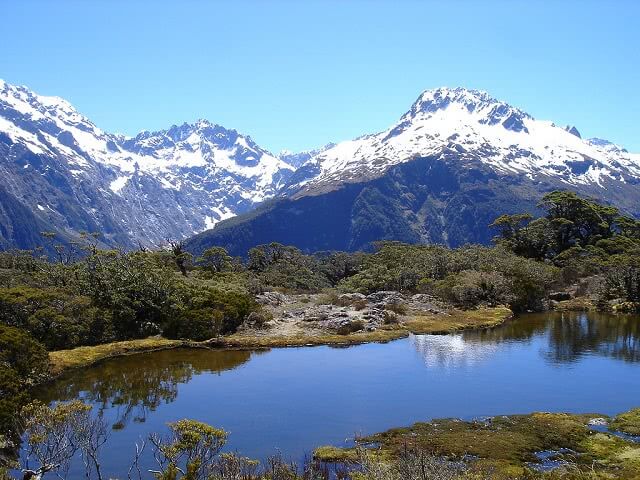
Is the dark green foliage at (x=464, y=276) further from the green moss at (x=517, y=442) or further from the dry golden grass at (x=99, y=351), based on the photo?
the green moss at (x=517, y=442)

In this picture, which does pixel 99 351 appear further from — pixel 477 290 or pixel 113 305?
pixel 477 290

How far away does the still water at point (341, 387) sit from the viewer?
39031 mm

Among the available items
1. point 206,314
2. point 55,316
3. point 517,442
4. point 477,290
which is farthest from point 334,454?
point 477,290

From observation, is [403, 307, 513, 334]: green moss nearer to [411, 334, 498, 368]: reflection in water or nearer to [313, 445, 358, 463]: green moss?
[411, 334, 498, 368]: reflection in water

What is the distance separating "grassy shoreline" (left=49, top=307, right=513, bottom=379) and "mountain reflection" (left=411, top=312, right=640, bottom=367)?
2.89 metres

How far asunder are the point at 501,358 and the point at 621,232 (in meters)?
96.0

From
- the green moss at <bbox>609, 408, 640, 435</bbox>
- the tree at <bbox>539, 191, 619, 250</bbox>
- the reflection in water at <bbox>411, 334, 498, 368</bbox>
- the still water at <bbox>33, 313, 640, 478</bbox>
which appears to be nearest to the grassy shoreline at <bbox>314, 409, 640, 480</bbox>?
the green moss at <bbox>609, 408, 640, 435</bbox>

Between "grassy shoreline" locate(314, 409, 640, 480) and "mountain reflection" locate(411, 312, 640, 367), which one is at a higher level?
"mountain reflection" locate(411, 312, 640, 367)

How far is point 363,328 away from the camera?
76312 mm

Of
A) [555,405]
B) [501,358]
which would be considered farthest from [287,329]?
[555,405]

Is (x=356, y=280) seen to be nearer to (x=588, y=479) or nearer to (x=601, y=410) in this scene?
(x=601, y=410)

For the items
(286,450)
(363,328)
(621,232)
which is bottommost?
(286,450)

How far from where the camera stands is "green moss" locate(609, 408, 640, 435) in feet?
121

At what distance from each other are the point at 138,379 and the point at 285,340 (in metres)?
21.4
